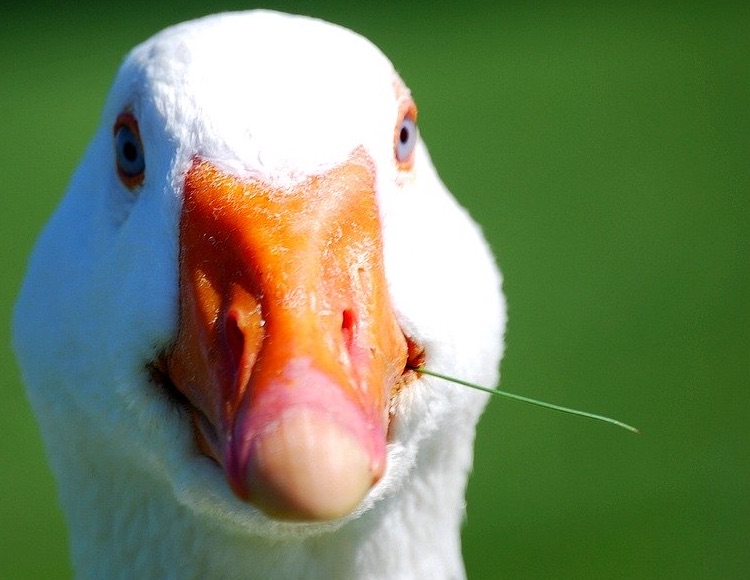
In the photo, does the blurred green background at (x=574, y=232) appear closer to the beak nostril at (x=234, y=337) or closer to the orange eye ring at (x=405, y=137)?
the orange eye ring at (x=405, y=137)

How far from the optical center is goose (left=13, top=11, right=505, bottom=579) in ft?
4.77

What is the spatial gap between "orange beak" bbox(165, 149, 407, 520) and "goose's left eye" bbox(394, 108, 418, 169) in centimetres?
16

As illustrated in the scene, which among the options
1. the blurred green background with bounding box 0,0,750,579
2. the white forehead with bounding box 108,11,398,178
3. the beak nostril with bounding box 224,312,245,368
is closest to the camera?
the beak nostril with bounding box 224,312,245,368

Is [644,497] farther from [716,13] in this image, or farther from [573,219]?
[716,13]

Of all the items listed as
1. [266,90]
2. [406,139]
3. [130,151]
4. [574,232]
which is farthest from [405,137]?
[574,232]

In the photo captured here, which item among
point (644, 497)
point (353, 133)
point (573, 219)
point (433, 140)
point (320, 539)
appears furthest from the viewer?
point (433, 140)

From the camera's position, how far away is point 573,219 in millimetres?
6363

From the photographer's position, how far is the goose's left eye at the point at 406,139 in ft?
6.12

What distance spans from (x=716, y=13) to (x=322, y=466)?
7.20 m

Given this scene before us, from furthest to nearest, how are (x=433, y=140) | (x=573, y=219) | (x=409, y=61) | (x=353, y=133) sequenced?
(x=409, y=61)
(x=433, y=140)
(x=573, y=219)
(x=353, y=133)

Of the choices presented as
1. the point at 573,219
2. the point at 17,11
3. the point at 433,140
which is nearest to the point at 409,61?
the point at 433,140

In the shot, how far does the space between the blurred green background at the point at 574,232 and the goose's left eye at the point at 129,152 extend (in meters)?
3.32

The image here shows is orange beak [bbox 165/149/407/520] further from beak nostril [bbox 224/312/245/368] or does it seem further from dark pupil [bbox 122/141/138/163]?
dark pupil [bbox 122/141/138/163]

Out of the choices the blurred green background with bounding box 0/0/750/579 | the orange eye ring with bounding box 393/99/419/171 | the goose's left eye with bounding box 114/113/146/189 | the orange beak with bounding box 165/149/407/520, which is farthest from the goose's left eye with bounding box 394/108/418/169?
the blurred green background with bounding box 0/0/750/579
